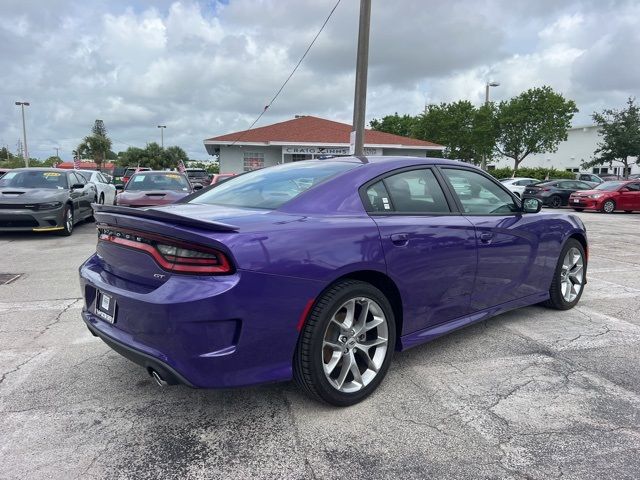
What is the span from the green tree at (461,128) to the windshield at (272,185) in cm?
3639

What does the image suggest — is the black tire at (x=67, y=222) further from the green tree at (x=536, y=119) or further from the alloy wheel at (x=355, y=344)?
the green tree at (x=536, y=119)

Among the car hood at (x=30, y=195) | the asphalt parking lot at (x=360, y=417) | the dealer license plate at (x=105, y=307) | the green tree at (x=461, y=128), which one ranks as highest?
the green tree at (x=461, y=128)

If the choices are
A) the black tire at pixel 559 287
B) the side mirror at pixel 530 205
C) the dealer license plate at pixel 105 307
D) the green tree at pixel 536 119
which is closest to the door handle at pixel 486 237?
the side mirror at pixel 530 205

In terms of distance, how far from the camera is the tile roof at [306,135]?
26.3 metres

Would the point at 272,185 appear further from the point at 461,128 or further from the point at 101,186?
the point at 461,128

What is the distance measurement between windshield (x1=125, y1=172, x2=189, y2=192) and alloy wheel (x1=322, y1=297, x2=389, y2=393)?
9.39 m

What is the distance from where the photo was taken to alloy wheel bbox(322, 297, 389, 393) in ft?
9.46

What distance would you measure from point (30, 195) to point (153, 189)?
2633mm

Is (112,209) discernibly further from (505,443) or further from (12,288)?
(12,288)

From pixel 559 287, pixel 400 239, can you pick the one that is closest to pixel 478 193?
pixel 400 239

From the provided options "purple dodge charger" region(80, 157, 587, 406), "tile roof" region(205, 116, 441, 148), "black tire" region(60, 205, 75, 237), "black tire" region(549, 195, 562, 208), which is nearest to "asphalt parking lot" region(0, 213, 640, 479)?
"purple dodge charger" region(80, 157, 587, 406)

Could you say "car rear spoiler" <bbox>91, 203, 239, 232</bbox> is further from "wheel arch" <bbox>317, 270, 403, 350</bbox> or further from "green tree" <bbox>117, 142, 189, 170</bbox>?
"green tree" <bbox>117, 142, 189, 170</bbox>

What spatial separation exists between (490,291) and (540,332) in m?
0.90

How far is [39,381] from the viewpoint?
3.34 m
